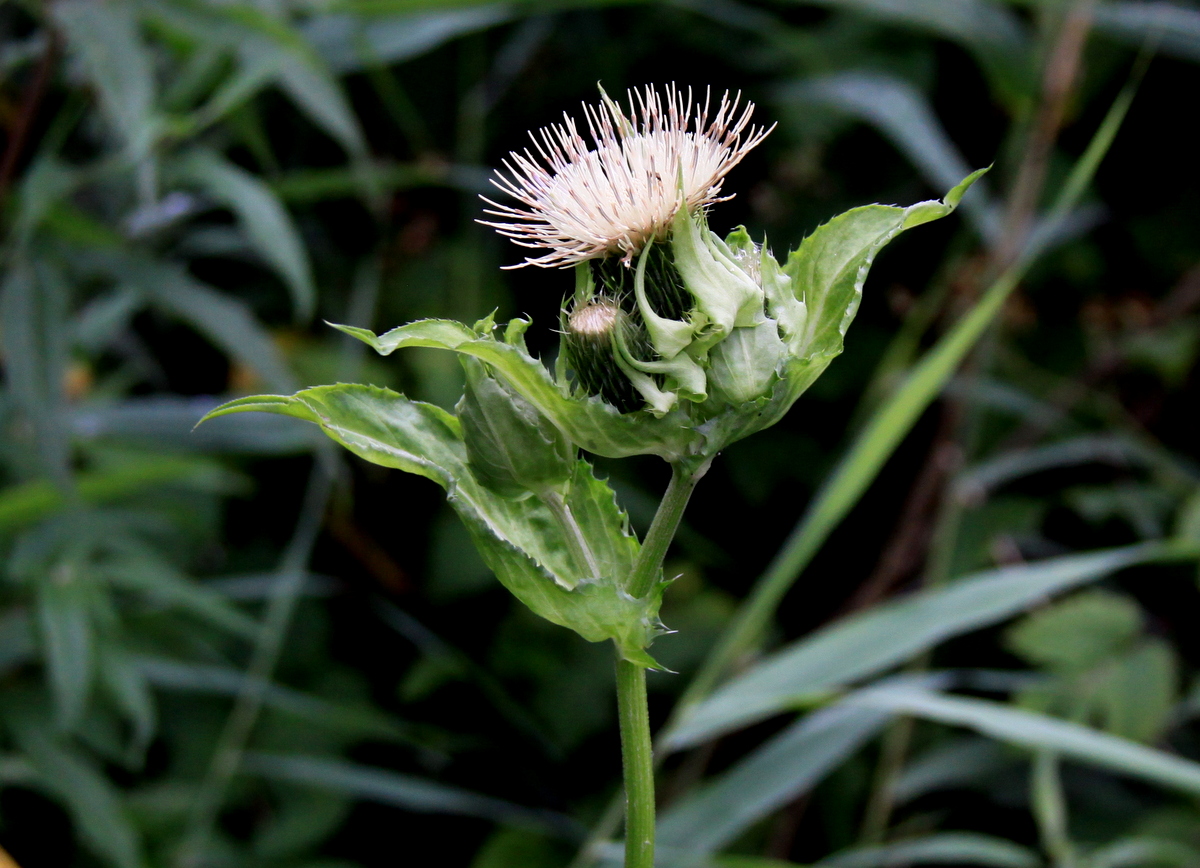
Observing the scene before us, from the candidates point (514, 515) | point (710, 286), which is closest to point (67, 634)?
point (514, 515)

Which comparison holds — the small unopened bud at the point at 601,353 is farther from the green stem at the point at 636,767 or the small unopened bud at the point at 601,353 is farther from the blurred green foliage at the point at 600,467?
the blurred green foliage at the point at 600,467

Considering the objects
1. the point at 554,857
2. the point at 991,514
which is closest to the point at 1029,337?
the point at 991,514

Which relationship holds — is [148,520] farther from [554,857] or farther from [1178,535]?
[1178,535]

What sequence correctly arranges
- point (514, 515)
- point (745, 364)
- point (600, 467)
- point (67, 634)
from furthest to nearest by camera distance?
1. point (600, 467)
2. point (67, 634)
3. point (514, 515)
4. point (745, 364)

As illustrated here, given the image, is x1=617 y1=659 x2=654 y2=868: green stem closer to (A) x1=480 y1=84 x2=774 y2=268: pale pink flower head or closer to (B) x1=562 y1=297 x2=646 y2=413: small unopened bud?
(B) x1=562 y1=297 x2=646 y2=413: small unopened bud

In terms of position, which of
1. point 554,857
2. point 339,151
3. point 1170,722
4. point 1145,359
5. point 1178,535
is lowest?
point 554,857

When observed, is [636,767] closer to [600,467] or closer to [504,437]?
[504,437]

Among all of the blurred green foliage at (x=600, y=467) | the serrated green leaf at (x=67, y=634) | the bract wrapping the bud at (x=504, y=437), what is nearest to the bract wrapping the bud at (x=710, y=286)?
the bract wrapping the bud at (x=504, y=437)

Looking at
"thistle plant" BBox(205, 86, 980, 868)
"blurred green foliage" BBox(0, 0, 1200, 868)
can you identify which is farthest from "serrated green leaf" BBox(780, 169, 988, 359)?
"blurred green foliage" BBox(0, 0, 1200, 868)
